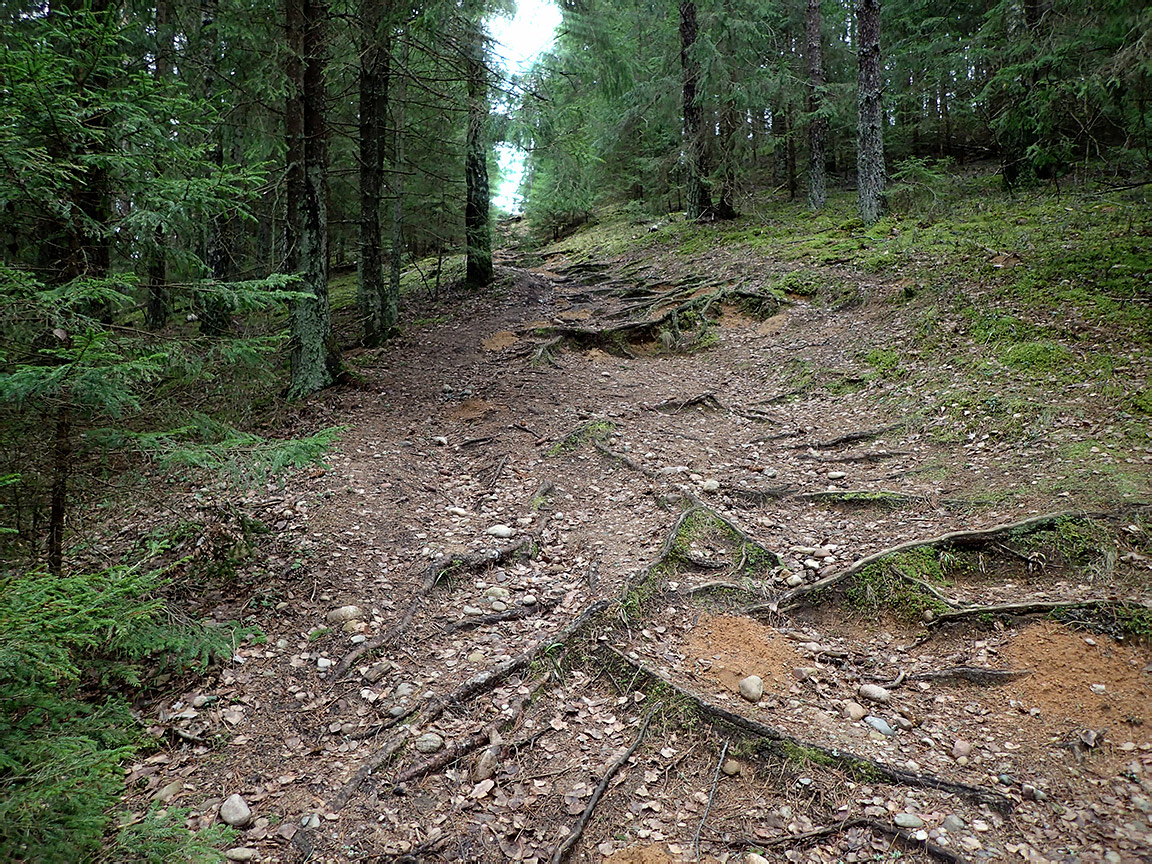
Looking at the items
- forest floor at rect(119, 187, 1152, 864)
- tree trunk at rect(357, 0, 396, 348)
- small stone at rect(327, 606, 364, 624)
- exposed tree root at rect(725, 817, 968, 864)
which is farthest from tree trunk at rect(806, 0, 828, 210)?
exposed tree root at rect(725, 817, 968, 864)

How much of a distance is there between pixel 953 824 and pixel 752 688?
1.15 meters

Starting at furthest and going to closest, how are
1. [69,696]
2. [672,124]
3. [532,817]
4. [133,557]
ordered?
[672,124]
[133,557]
[69,696]
[532,817]

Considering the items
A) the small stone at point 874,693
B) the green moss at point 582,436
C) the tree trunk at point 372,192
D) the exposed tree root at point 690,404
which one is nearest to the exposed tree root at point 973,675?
the small stone at point 874,693

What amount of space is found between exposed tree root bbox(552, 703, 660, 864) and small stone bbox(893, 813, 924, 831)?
131 centimetres

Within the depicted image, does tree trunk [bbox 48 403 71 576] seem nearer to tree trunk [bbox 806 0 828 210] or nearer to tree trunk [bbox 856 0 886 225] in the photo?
tree trunk [bbox 856 0 886 225]

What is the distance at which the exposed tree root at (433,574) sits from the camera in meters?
4.17

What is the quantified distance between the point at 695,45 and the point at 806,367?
11.1 metres

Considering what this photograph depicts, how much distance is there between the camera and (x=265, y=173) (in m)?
4.14

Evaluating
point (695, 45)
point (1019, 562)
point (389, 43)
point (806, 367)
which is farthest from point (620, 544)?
point (695, 45)

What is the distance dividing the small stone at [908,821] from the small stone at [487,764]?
2061 millimetres

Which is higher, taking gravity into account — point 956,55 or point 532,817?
point 956,55

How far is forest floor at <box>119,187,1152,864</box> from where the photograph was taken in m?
2.92

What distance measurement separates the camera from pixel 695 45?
15148mm

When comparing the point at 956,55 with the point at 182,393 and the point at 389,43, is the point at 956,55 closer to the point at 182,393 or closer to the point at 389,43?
the point at 389,43
